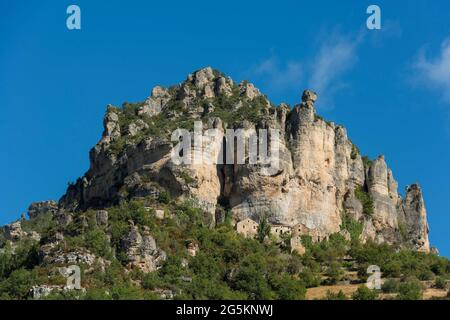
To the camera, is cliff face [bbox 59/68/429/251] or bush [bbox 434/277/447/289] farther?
cliff face [bbox 59/68/429/251]

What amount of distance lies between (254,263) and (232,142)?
55.5 ft

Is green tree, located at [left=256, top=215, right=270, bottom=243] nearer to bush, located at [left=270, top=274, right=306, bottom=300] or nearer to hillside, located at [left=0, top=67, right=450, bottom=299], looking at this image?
hillside, located at [left=0, top=67, right=450, bottom=299]

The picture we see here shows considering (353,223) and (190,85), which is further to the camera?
(190,85)

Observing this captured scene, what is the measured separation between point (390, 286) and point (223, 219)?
1972cm

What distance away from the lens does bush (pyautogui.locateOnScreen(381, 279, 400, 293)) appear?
8488 centimetres

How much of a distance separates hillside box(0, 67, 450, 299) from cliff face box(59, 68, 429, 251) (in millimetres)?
130

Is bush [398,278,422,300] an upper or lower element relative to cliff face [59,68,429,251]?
lower

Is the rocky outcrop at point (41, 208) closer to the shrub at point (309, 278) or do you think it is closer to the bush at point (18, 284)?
the shrub at point (309, 278)

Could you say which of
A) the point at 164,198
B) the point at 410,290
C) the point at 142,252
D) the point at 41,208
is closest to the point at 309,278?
the point at 410,290

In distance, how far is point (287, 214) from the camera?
335ft

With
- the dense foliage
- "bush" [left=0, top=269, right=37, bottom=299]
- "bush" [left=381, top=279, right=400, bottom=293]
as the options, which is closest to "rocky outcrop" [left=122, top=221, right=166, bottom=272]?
the dense foliage

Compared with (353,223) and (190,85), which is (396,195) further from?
(190,85)
